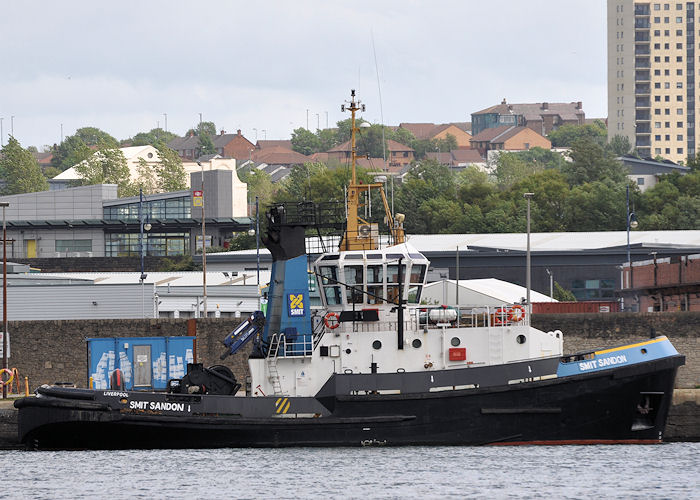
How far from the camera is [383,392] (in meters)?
32.0

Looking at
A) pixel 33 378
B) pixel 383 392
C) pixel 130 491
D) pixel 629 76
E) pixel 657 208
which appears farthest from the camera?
pixel 629 76

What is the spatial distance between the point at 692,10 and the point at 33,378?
147m

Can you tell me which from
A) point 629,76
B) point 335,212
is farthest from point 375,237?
point 629,76

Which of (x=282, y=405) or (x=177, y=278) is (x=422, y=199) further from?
(x=282, y=405)

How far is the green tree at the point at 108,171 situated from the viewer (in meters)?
127

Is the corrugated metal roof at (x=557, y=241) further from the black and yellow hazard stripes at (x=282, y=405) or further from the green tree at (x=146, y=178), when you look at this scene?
the green tree at (x=146, y=178)

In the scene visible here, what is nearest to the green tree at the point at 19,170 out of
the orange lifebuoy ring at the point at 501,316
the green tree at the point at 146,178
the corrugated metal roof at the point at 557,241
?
the green tree at the point at 146,178

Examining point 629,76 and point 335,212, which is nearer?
point 335,212

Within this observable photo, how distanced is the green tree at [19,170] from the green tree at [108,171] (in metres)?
7.74

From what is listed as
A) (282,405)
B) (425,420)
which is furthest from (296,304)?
(425,420)

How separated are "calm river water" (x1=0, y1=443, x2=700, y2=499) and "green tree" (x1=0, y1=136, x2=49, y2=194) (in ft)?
348

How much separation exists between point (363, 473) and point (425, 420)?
278 centimetres

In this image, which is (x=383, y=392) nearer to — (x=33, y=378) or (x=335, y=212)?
(x=335, y=212)

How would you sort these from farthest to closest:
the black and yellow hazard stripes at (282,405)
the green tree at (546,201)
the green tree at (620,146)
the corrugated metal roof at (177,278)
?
the green tree at (620,146), the green tree at (546,201), the corrugated metal roof at (177,278), the black and yellow hazard stripes at (282,405)
